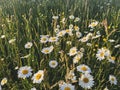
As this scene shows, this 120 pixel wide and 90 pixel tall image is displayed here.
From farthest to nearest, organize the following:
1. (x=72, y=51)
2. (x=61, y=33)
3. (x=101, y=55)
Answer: (x=61, y=33) → (x=72, y=51) → (x=101, y=55)

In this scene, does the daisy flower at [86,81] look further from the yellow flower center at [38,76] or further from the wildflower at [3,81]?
the wildflower at [3,81]

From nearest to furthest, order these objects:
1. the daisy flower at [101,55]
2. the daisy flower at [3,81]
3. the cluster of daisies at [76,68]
A: the cluster of daisies at [76,68] → the daisy flower at [3,81] → the daisy flower at [101,55]

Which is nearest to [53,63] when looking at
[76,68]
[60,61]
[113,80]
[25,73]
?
[60,61]

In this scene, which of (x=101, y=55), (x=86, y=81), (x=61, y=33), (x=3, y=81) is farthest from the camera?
(x=61, y=33)

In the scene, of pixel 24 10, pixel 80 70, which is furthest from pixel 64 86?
pixel 24 10

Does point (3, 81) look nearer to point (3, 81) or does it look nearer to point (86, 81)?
point (3, 81)

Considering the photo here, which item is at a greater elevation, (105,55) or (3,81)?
(105,55)

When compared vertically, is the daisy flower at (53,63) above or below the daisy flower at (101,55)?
below

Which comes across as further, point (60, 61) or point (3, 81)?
point (60, 61)

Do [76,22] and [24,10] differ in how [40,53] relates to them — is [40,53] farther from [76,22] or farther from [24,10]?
[24,10]

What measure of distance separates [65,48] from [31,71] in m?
0.52

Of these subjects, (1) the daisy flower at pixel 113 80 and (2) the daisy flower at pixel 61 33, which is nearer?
(1) the daisy flower at pixel 113 80

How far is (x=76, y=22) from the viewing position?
360 cm

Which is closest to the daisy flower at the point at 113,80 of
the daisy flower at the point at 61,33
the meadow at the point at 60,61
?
the meadow at the point at 60,61
